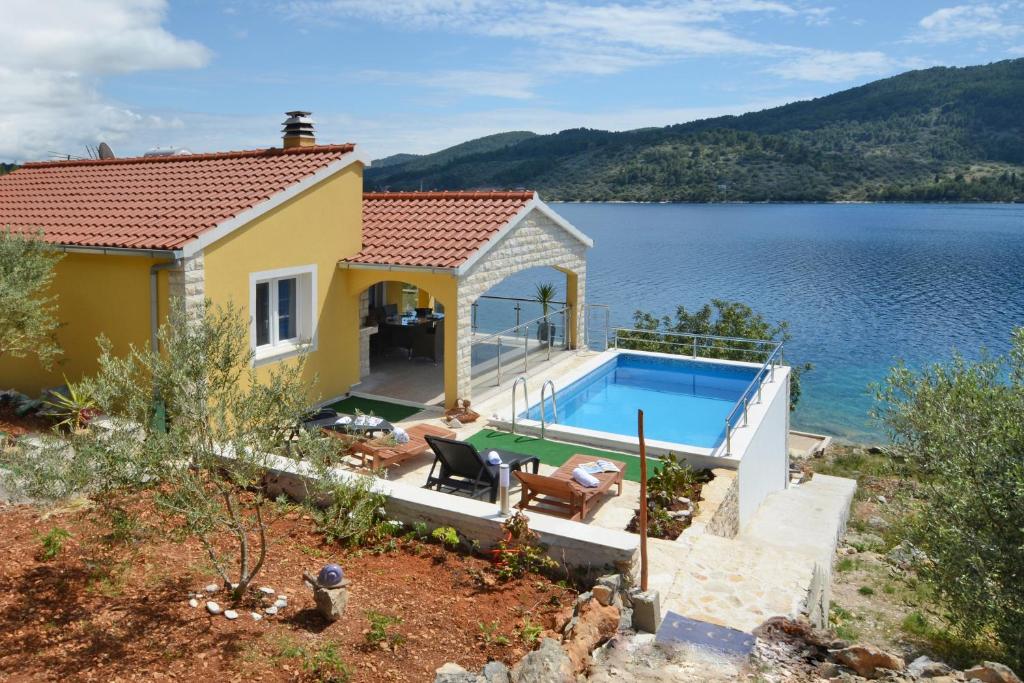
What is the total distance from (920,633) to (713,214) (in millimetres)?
133108

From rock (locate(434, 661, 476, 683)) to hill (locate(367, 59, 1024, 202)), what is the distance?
114011 millimetres

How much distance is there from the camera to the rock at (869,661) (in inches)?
268

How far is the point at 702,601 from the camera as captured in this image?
825 centimetres

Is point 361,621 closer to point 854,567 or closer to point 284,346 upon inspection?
point 284,346

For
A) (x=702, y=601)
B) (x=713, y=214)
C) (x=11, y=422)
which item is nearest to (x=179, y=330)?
(x=702, y=601)

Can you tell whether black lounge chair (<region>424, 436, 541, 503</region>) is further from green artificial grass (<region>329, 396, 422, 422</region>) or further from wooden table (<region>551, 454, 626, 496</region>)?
green artificial grass (<region>329, 396, 422, 422</region>)

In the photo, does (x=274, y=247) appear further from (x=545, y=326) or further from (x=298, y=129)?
(x=545, y=326)

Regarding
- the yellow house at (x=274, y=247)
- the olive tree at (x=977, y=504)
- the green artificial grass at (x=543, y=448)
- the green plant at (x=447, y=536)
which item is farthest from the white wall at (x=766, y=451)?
the green plant at (x=447, y=536)

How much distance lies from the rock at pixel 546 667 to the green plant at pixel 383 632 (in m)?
1.14

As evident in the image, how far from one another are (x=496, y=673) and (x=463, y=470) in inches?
187

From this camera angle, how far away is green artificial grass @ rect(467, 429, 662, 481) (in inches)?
500

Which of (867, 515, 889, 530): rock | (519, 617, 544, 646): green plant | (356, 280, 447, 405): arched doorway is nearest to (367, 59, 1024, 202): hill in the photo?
(356, 280, 447, 405): arched doorway

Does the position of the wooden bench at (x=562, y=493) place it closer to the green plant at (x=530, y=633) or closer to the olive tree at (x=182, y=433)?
the green plant at (x=530, y=633)

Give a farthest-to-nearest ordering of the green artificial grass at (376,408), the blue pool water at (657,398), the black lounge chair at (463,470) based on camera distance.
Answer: the blue pool water at (657,398) → the green artificial grass at (376,408) → the black lounge chair at (463,470)
